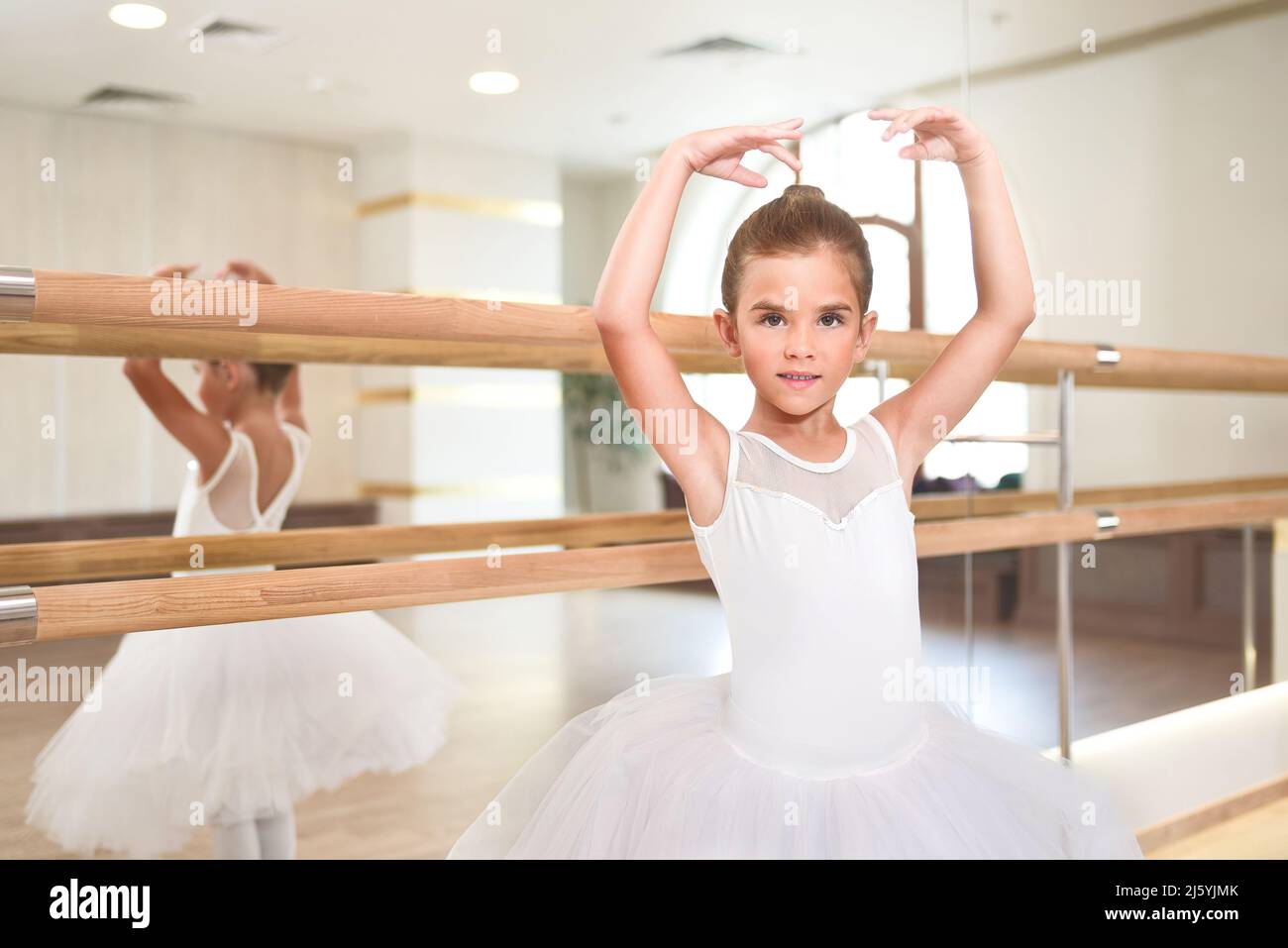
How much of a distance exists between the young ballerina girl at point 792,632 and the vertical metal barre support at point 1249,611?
2276 millimetres

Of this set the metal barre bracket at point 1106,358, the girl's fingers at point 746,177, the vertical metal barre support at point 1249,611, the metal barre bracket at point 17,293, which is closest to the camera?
the metal barre bracket at point 17,293

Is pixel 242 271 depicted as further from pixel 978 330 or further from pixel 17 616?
pixel 978 330

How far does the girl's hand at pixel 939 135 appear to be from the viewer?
1053 mm

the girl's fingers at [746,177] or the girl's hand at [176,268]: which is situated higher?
the girl's hand at [176,268]

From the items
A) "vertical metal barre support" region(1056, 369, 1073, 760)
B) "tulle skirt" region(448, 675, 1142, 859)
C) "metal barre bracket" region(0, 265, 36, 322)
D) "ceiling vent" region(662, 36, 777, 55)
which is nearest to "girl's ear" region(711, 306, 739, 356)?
"tulle skirt" region(448, 675, 1142, 859)

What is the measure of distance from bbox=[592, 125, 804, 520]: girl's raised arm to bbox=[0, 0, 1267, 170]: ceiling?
114 cm

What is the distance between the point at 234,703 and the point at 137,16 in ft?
3.65

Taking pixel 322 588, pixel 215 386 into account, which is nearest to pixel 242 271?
pixel 215 386

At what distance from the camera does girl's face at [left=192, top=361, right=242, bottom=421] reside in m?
1.90

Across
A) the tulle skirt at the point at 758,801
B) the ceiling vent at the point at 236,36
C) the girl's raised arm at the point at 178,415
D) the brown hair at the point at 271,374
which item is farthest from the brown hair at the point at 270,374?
the tulle skirt at the point at 758,801

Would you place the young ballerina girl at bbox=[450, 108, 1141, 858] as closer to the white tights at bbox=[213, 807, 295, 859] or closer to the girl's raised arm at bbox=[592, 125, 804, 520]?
the girl's raised arm at bbox=[592, 125, 804, 520]

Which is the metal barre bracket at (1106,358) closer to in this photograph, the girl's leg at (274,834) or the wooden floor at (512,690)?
the wooden floor at (512,690)
